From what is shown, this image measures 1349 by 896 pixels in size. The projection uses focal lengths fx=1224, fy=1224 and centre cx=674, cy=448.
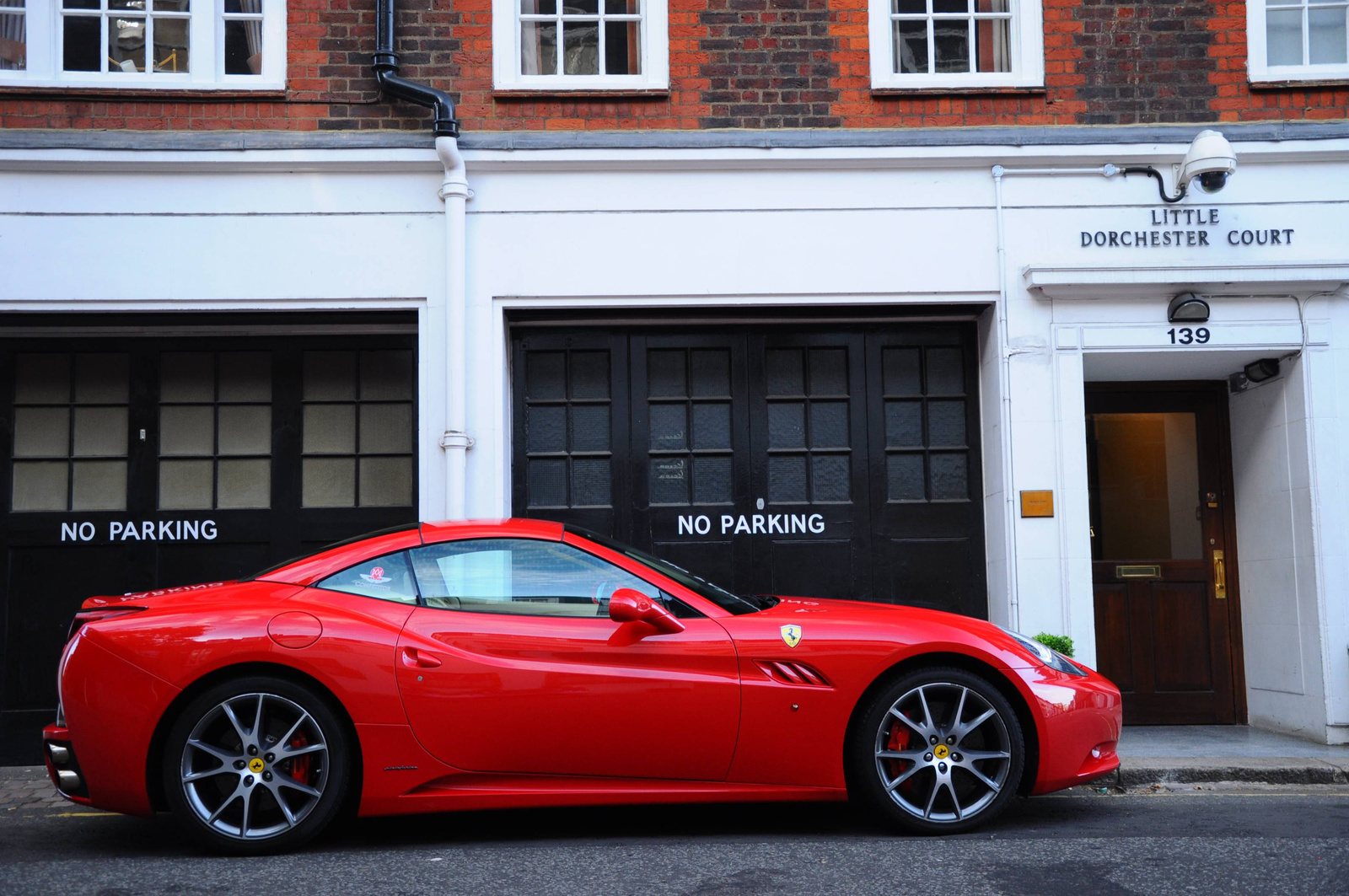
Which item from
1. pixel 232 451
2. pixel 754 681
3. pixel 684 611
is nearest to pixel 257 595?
→ pixel 684 611

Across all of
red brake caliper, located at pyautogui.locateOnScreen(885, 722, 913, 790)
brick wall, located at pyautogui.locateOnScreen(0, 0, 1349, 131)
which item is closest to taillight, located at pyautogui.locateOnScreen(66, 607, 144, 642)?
red brake caliper, located at pyautogui.locateOnScreen(885, 722, 913, 790)

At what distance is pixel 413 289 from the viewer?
331 inches

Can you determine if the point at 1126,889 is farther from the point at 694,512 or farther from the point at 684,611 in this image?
the point at 694,512

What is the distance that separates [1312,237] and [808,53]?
369 cm

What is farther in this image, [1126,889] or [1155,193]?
[1155,193]

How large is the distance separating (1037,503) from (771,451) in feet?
6.02

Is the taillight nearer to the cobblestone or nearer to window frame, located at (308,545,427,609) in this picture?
window frame, located at (308,545,427,609)

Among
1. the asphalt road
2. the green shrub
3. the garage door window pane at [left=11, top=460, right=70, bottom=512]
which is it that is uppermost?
the garage door window pane at [left=11, top=460, right=70, bottom=512]

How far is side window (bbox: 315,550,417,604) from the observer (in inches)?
207

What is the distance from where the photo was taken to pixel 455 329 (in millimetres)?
8227

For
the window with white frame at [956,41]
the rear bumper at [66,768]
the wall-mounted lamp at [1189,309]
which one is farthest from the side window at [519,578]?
the window with white frame at [956,41]

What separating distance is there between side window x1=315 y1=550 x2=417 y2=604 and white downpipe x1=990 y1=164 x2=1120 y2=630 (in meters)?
4.49

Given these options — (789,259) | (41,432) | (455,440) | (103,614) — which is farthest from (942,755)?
(41,432)

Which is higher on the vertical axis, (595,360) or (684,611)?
(595,360)
